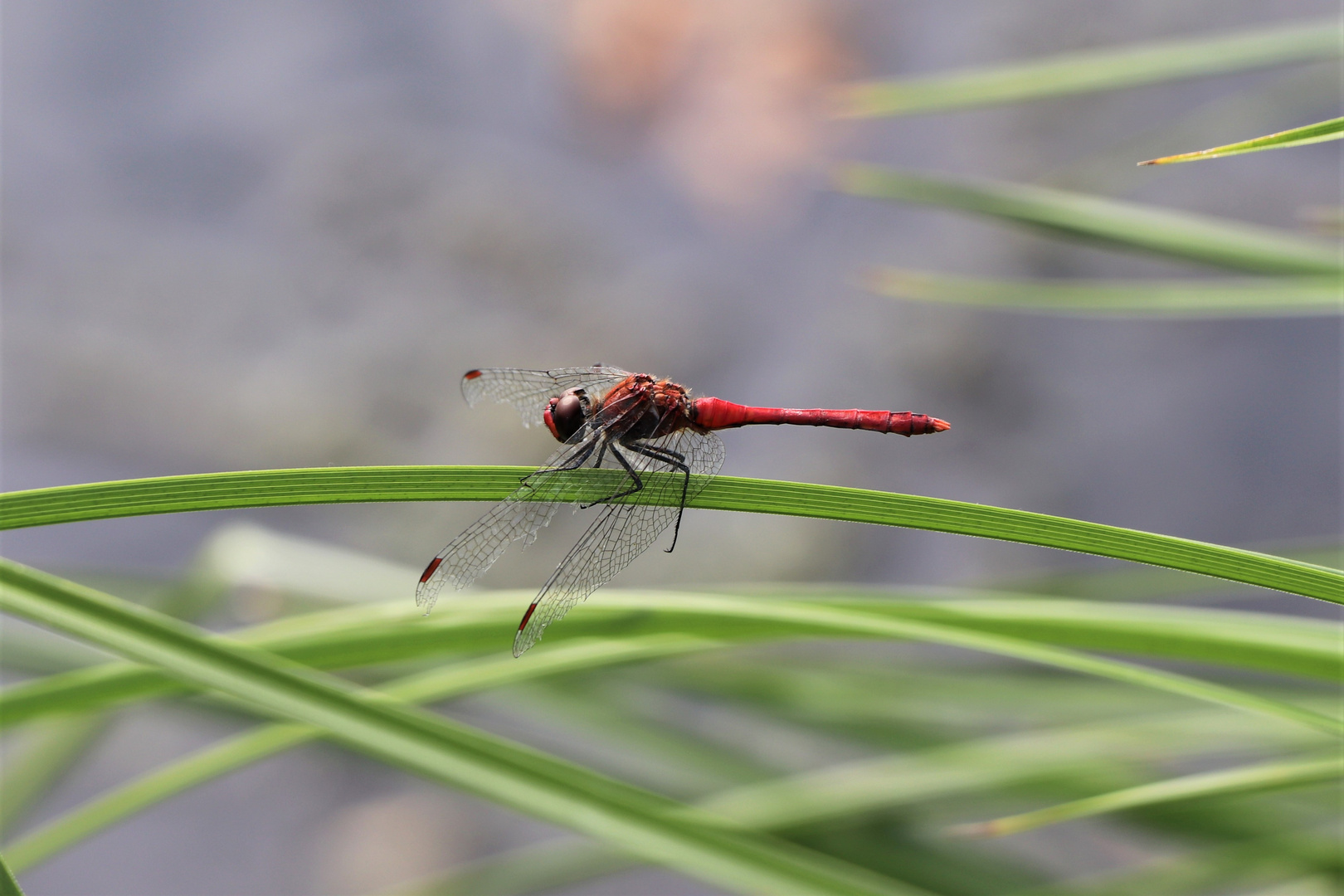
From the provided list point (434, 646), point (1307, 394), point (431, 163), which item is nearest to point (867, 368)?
point (1307, 394)

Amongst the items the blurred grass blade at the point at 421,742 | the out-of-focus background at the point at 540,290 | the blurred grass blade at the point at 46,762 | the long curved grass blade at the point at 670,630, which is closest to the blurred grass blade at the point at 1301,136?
the long curved grass blade at the point at 670,630

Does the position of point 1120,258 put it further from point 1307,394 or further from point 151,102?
point 151,102

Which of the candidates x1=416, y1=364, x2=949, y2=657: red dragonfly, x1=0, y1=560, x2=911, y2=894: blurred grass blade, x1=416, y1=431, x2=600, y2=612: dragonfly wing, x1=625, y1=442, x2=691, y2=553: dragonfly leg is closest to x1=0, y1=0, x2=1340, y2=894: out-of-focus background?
x1=416, y1=364, x2=949, y2=657: red dragonfly

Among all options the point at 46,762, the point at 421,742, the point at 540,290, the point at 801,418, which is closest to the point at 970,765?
the point at 801,418

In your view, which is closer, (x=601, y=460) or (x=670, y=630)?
(x=670, y=630)

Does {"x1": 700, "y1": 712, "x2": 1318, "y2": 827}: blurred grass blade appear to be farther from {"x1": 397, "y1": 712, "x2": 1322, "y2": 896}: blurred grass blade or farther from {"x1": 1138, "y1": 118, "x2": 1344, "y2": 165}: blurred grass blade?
{"x1": 1138, "y1": 118, "x2": 1344, "y2": 165}: blurred grass blade

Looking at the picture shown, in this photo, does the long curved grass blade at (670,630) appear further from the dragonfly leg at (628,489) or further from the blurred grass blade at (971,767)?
the blurred grass blade at (971,767)

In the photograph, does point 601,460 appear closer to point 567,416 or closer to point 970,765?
point 567,416
